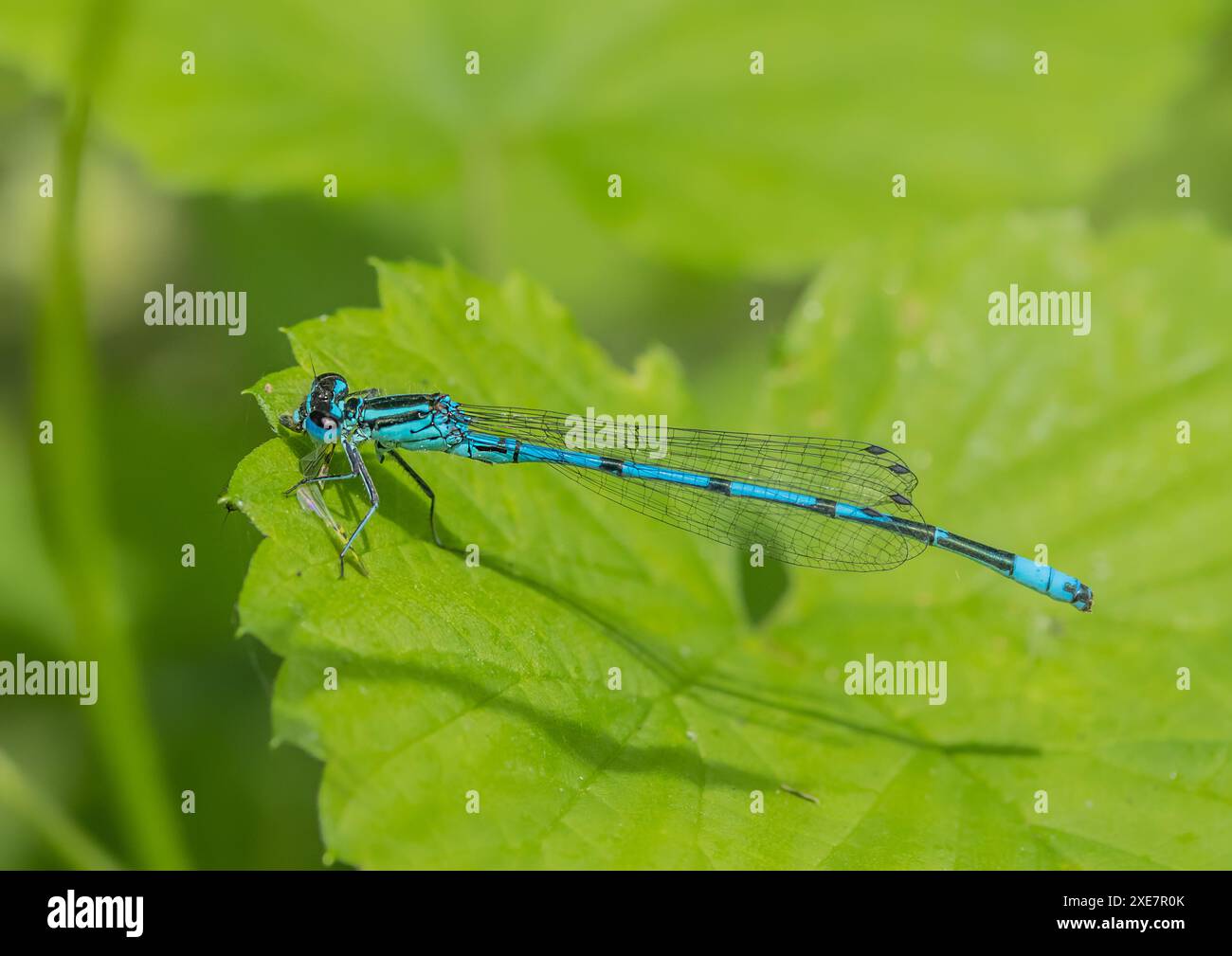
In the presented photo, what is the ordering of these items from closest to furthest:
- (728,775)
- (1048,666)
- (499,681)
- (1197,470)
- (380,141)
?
(499,681) < (728,775) < (1048,666) < (1197,470) < (380,141)

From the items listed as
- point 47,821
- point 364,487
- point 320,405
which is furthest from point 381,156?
point 47,821

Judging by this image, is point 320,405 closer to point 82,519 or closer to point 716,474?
point 82,519

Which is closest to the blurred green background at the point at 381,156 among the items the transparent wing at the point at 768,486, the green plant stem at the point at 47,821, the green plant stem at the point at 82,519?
the green plant stem at the point at 82,519

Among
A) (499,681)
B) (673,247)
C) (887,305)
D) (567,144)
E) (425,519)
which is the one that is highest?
(567,144)

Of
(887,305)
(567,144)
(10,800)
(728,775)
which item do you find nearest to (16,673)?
(10,800)

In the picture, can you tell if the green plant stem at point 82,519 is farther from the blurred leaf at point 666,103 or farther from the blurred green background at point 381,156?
the blurred leaf at point 666,103

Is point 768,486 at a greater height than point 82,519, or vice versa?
point 768,486

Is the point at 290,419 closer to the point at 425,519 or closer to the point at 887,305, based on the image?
the point at 425,519
